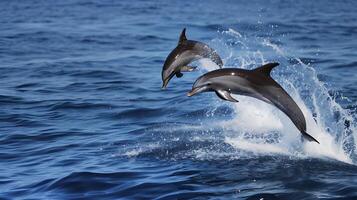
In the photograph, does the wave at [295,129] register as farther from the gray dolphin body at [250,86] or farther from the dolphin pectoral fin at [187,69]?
the dolphin pectoral fin at [187,69]

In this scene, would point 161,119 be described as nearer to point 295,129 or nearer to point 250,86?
point 295,129

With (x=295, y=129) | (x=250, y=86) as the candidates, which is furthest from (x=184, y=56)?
(x=295, y=129)

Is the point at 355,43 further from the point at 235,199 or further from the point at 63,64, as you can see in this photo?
the point at 235,199

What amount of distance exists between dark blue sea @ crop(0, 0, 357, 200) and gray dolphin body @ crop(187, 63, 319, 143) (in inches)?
35.5

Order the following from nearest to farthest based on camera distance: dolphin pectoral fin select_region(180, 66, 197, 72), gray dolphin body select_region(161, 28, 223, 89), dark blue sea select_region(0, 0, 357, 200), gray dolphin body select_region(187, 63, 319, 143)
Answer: gray dolphin body select_region(187, 63, 319, 143) → dark blue sea select_region(0, 0, 357, 200) → dolphin pectoral fin select_region(180, 66, 197, 72) → gray dolphin body select_region(161, 28, 223, 89)

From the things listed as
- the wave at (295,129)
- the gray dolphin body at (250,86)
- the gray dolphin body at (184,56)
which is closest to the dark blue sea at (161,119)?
the wave at (295,129)

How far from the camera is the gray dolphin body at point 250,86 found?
10.5 metres

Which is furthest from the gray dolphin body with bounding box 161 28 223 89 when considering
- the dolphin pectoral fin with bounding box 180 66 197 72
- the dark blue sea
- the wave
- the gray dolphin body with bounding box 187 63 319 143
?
the wave

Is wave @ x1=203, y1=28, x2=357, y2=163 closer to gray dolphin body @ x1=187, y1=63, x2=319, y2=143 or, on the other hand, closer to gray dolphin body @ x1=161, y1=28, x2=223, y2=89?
gray dolphin body @ x1=187, y1=63, x2=319, y2=143

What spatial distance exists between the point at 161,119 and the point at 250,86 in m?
5.07

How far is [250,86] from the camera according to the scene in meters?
10.6

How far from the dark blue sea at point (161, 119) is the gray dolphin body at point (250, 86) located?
35.5 inches

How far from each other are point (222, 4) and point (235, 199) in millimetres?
31284

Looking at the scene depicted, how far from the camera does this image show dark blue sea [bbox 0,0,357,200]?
10.7 m
